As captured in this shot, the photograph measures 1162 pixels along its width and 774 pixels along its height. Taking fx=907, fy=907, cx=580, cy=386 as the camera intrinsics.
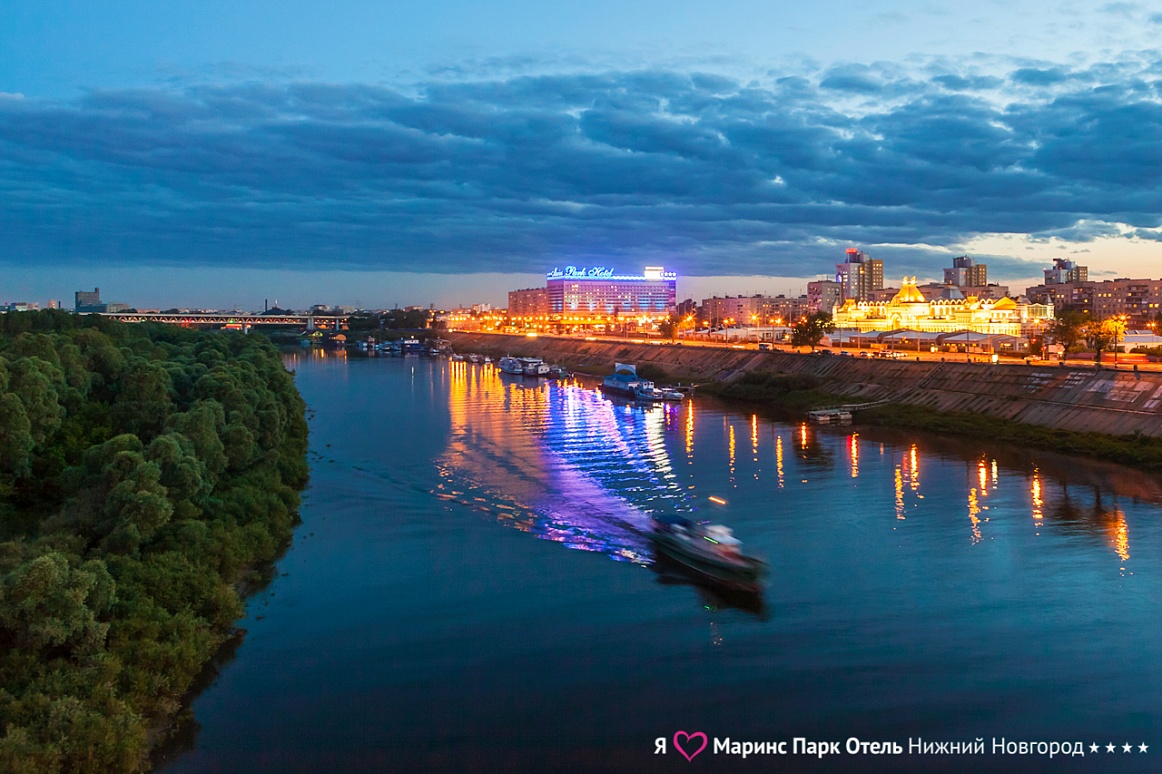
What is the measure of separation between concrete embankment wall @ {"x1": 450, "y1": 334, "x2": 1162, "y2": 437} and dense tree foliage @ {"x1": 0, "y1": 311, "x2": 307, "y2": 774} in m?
39.7

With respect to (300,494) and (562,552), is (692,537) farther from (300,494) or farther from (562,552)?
(300,494)

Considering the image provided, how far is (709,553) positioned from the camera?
24953 millimetres

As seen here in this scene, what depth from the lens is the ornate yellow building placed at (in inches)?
4190

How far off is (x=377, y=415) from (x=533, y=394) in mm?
19648

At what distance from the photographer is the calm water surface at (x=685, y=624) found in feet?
54.6

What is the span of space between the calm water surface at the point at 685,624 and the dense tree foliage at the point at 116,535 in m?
1.36

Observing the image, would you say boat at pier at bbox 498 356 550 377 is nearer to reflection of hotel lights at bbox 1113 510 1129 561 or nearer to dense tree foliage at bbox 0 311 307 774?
Result: dense tree foliage at bbox 0 311 307 774

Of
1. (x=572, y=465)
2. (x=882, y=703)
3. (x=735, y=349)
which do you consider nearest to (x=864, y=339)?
(x=735, y=349)

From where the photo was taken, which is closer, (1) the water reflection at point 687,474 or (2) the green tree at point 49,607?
(2) the green tree at point 49,607

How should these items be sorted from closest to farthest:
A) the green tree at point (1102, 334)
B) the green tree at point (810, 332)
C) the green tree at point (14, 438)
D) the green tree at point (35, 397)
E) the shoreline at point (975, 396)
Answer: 1. the green tree at point (14, 438)
2. the green tree at point (35, 397)
3. the shoreline at point (975, 396)
4. the green tree at point (1102, 334)
5. the green tree at point (810, 332)

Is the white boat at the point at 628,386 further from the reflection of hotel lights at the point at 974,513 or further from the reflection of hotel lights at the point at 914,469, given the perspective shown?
the reflection of hotel lights at the point at 974,513

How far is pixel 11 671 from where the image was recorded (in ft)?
50.7

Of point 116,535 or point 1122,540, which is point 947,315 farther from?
point 116,535

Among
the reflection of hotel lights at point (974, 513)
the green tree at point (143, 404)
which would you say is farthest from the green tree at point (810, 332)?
the green tree at point (143, 404)
